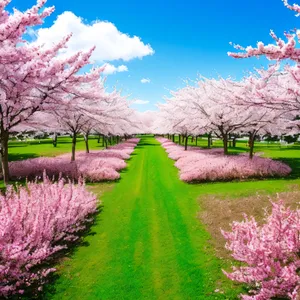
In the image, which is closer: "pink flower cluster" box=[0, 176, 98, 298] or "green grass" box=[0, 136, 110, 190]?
"pink flower cluster" box=[0, 176, 98, 298]

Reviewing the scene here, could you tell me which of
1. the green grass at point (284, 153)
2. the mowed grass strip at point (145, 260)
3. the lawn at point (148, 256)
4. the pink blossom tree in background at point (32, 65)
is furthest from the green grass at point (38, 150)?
the green grass at point (284, 153)

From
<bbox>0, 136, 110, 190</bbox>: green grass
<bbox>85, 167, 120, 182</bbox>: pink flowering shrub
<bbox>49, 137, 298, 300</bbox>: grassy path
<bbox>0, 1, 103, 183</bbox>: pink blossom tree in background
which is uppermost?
<bbox>0, 1, 103, 183</bbox>: pink blossom tree in background

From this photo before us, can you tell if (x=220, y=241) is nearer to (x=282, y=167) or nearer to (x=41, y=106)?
(x=41, y=106)

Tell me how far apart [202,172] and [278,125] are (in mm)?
9961

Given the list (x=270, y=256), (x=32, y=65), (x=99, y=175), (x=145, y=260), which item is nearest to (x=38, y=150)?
(x=99, y=175)

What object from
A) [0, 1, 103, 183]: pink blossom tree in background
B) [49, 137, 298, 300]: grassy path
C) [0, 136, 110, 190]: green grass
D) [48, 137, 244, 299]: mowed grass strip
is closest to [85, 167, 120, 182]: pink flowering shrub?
[49, 137, 298, 300]: grassy path

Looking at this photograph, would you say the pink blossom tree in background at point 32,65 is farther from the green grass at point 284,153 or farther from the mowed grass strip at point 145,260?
the green grass at point 284,153

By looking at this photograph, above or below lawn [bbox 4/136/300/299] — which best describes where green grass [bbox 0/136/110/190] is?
above

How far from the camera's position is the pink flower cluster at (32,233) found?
17.1ft

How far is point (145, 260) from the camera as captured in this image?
6691 mm

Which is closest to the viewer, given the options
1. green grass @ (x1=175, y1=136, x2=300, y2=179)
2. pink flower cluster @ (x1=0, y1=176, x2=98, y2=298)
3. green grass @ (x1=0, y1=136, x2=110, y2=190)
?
pink flower cluster @ (x1=0, y1=176, x2=98, y2=298)

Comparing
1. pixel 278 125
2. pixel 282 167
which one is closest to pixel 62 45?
pixel 282 167

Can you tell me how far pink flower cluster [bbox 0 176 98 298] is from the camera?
521 cm

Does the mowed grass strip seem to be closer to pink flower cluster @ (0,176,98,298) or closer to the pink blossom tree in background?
pink flower cluster @ (0,176,98,298)
